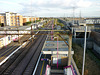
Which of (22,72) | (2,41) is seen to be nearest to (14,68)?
(22,72)

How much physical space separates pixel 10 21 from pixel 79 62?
212 ft

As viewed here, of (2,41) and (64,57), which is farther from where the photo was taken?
(2,41)

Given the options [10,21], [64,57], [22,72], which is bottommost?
[22,72]

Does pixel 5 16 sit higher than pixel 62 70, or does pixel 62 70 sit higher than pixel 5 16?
pixel 5 16

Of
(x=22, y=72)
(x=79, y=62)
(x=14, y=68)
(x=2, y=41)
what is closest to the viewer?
(x=22, y=72)

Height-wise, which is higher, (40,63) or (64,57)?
(64,57)

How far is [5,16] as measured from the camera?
7000 centimetres

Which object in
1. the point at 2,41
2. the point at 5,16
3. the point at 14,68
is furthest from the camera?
the point at 5,16

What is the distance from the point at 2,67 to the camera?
48.8ft

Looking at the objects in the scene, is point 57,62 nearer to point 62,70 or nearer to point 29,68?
point 62,70

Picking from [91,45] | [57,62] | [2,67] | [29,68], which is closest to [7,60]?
[2,67]

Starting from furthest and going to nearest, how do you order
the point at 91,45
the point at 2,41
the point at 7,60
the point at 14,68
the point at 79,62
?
the point at 91,45, the point at 2,41, the point at 7,60, the point at 79,62, the point at 14,68

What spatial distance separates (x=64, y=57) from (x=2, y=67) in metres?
9.09

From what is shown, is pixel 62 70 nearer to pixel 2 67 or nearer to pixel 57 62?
pixel 57 62
